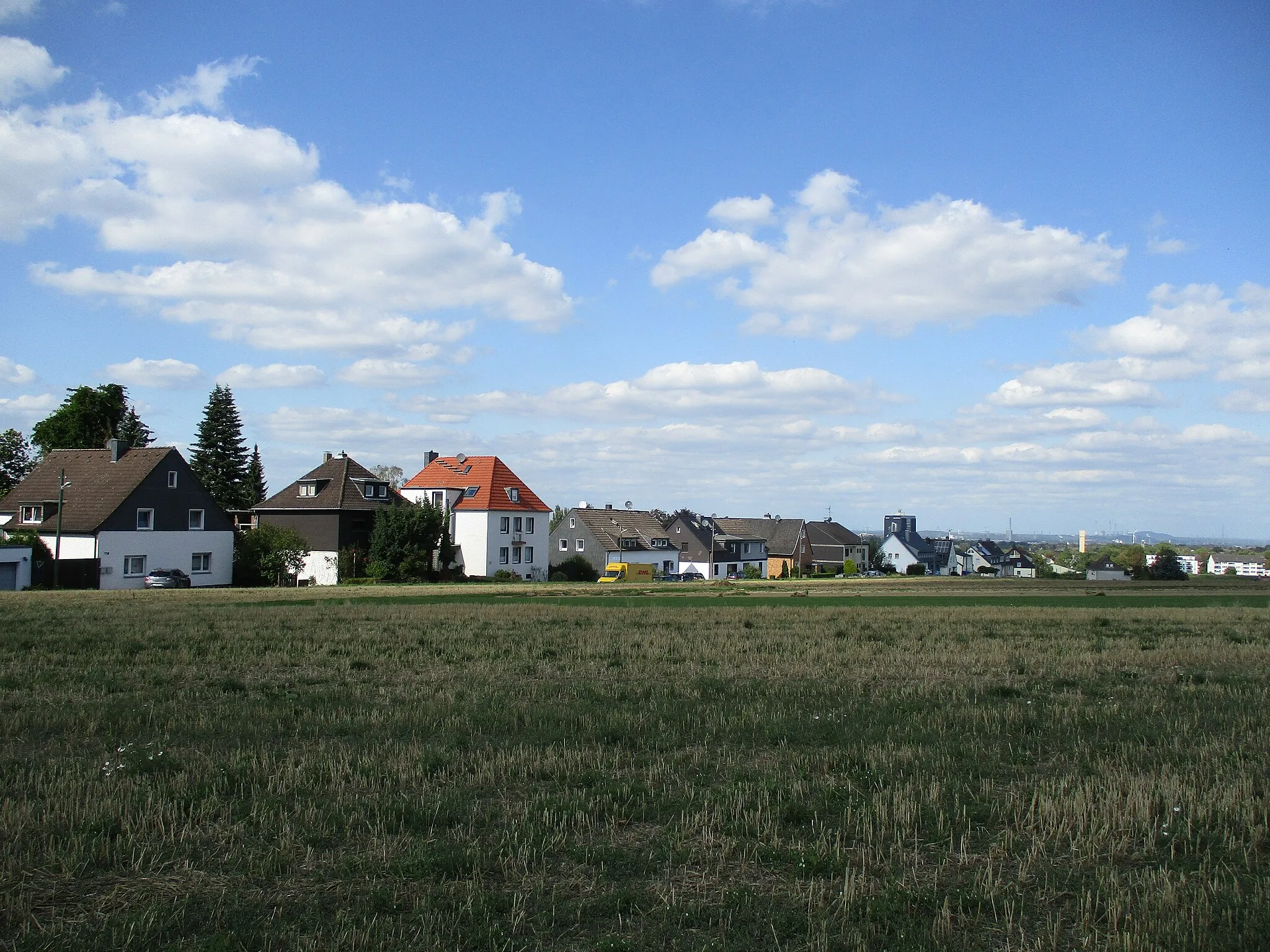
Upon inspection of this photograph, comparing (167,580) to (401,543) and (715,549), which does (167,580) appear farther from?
(715,549)

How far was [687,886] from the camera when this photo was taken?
22.6ft

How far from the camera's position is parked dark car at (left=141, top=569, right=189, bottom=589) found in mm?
62781

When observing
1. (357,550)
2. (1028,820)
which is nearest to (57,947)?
(1028,820)

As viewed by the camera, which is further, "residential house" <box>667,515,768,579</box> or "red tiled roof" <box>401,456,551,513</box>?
"residential house" <box>667,515,768,579</box>

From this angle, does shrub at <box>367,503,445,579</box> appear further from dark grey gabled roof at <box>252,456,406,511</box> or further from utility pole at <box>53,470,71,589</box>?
utility pole at <box>53,470,71,589</box>

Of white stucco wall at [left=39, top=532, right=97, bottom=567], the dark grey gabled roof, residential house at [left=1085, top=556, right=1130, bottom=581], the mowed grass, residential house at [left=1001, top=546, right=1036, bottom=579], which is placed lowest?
residential house at [left=1001, top=546, right=1036, bottom=579]

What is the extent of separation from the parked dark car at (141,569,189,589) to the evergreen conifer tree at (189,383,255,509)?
36.3 meters

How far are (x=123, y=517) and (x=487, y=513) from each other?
28.9 meters

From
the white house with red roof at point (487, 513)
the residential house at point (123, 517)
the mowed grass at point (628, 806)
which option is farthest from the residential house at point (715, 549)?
the mowed grass at point (628, 806)

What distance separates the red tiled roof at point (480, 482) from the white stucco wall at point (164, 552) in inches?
790

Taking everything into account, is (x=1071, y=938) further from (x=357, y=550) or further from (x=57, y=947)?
(x=357, y=550)

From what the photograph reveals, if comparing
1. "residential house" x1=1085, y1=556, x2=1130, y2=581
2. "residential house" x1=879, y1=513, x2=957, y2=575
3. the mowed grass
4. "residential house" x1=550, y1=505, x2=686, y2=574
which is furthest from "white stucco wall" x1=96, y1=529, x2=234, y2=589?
"residential house" x1=879, y1=513, x2=957, y2=575

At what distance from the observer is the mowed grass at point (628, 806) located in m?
6.28

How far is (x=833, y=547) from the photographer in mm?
143875
